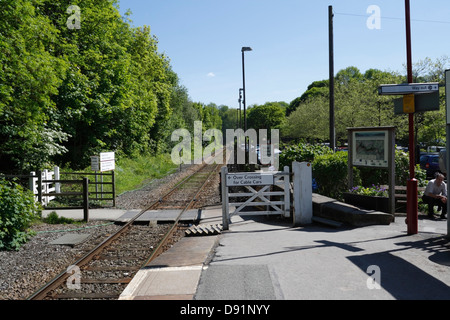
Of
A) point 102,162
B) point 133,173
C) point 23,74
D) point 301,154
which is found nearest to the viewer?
point 23,74

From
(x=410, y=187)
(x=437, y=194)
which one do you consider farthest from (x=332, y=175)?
(x=410, y=187)

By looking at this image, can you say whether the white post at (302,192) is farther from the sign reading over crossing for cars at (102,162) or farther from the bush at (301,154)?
the sign reading over crossing for cars at (102,162)

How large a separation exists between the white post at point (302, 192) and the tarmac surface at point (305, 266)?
2.38 feet

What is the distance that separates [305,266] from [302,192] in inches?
154

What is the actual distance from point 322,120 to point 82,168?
98.2 feet

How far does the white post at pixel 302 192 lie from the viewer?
1012 cm

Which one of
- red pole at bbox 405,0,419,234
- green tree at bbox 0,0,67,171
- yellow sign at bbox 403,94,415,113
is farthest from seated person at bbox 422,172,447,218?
green tree at bbox 0,0,67,171

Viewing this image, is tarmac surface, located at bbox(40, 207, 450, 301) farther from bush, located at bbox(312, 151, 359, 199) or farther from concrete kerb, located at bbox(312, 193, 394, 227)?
bush, located at bbox(312, 151, 359, 199)

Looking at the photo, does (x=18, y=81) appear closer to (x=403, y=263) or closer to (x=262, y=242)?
(x=262, y=242)

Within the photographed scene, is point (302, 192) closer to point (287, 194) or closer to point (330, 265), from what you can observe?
→ point (287, 194)

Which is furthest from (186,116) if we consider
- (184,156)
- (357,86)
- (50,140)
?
(50,140)

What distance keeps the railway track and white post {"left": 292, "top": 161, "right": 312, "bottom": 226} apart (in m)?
3.27

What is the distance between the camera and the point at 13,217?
941cm

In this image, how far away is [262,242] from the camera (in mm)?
8391
